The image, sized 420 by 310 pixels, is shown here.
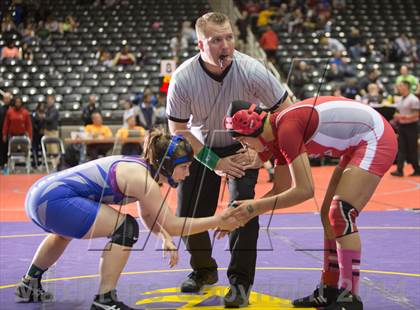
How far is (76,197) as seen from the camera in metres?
4.40

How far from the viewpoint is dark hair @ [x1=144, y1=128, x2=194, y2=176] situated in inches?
170

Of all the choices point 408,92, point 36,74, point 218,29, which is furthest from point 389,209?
point 36,74

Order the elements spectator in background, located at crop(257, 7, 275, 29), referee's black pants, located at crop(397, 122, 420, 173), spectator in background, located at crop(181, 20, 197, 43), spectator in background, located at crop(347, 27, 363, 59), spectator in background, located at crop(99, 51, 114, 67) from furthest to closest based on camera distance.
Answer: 1. spectator in background, located at crop(257, 7, 275, 29)
2. spectator in background, located at crop(347, 27, 363, 59)
3. spectator in background, located at crop(181, 20, 197, 43)
4. spectator in background, located at crop(99, 51, 114, 67)
5. referee's black pants, located at crop(397, 122, 420, 173)

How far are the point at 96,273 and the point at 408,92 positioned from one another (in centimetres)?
818

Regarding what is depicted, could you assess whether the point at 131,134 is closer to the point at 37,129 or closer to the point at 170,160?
the point at 37,129

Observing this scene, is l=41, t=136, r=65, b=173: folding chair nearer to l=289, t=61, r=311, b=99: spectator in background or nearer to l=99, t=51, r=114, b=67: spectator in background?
l=99, t=51, r=114, b=67: spectator in background

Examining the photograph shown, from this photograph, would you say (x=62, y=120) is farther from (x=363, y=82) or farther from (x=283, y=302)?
(x=283, y=302)

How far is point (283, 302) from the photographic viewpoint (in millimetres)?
4742

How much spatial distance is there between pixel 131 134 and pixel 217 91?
8.54 metres

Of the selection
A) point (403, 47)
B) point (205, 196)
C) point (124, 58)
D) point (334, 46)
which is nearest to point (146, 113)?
point (124, 58)

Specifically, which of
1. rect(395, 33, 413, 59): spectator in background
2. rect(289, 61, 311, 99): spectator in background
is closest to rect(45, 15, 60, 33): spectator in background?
rect(289, 61, 311, 99): spectator in background

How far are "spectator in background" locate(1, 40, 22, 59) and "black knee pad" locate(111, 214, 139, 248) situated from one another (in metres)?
13.5

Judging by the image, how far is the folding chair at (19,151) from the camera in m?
13.7

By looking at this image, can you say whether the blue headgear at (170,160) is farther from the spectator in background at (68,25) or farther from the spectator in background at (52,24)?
the spectator in background at (68,25)
